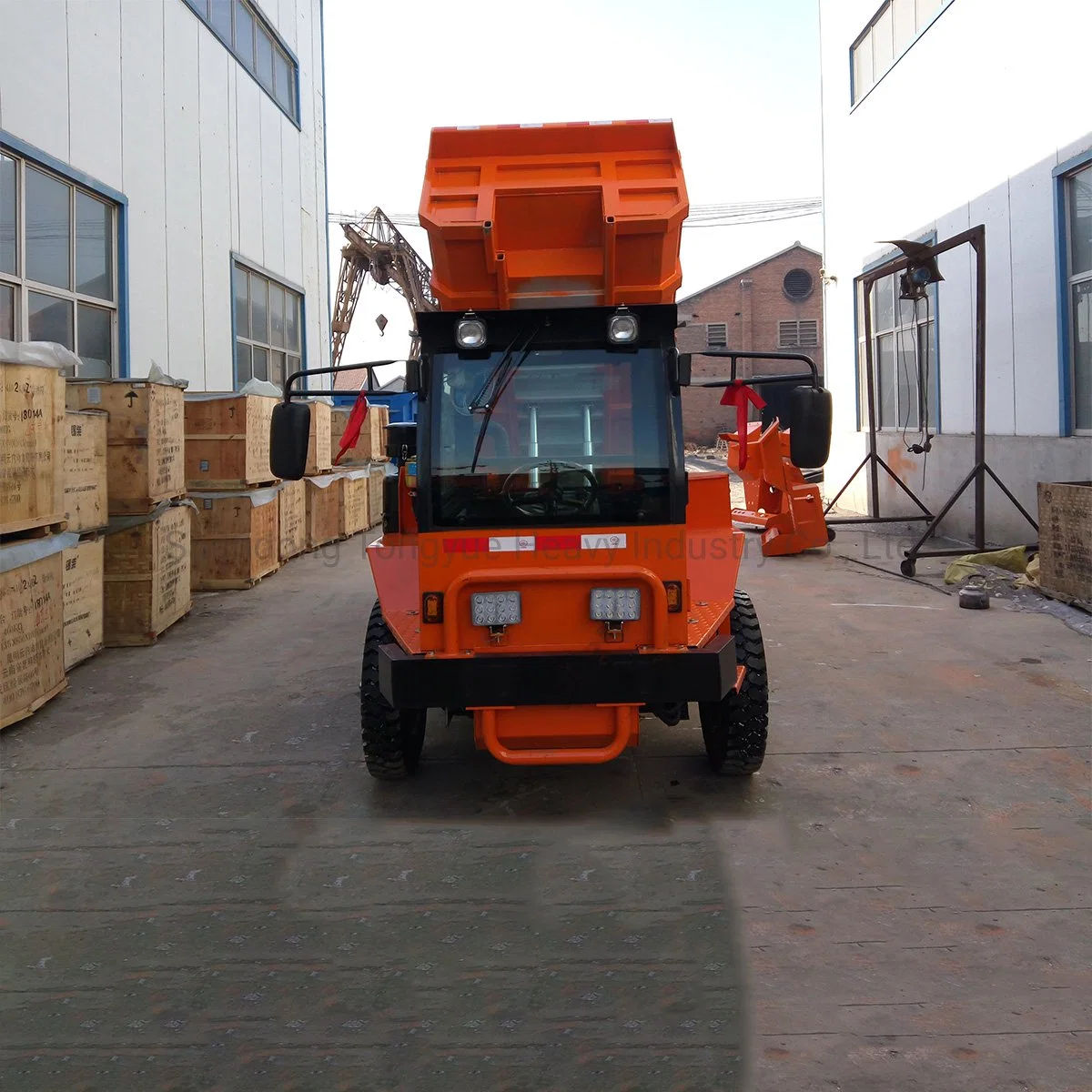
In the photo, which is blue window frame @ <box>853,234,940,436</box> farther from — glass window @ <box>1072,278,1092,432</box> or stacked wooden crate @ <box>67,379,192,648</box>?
stacked wooden crate @ <box>67,379,192,648</box>

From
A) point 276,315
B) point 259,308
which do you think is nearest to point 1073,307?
point 259,308

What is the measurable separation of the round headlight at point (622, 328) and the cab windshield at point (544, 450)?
189mm

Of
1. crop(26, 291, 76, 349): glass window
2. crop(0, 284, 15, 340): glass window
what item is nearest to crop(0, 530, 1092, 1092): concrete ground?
crop(0, 284, 15, 340): glass window

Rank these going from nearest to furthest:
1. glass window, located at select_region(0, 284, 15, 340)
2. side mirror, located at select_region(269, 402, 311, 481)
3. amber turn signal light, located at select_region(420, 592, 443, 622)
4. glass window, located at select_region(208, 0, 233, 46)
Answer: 1. amber turn signal light, located at select_region(420, 592, 443, 622)
2. side mirror, located at select_region(269, 402, 311, 481)
3. glass window, located at select_region(0, 284, 15, 340)
4. glass window, located at select_region(208, 0, 233, 46)

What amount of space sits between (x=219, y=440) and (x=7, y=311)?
233cm

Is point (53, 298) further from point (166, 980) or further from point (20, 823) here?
point (166, 980)

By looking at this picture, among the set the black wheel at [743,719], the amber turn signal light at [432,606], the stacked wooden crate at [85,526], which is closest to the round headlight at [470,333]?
the amber turn signal light at [432,606]

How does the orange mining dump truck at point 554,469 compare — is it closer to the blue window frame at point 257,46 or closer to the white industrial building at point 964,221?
the white industrial building at point 964,221

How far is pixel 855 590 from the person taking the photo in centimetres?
1016

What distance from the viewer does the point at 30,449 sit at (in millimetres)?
6035

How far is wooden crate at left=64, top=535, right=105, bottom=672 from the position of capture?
710cm

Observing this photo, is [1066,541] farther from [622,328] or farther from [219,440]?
[219,440]

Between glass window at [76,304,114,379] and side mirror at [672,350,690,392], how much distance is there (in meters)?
7.21

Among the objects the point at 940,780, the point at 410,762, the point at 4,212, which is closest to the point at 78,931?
the point at 410,762
